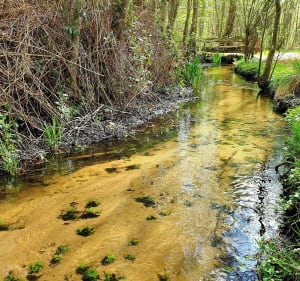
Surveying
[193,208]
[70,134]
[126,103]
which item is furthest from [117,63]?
[193,208]

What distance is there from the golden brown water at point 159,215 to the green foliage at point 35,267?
1.5 inches

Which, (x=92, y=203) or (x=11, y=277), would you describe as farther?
(x=92, y=203)

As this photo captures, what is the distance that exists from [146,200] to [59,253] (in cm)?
123

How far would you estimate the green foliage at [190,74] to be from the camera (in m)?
10.4

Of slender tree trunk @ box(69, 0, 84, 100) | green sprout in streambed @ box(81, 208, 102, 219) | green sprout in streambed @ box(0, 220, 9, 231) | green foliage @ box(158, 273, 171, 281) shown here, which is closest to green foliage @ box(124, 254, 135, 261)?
green foliage @ box(158, 273, 171, 281)

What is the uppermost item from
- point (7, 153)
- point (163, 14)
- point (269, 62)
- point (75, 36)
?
point (163, 14)

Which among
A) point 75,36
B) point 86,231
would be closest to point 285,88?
point 75,36

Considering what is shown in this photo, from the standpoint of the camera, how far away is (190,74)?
10.7 meters

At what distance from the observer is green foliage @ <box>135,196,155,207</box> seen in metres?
3.78

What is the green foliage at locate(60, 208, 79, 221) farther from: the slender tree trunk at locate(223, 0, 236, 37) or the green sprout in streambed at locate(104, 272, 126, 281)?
the slender tree trunk at locate(223, 0, 236, 37)

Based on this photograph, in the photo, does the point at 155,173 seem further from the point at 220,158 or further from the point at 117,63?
the point at 117,63

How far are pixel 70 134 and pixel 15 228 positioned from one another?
2.49 metres

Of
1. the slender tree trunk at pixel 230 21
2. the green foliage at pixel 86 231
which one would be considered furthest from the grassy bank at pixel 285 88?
the slender tree trunk at pixel 230 21

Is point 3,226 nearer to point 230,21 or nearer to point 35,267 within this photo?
point 35,267
